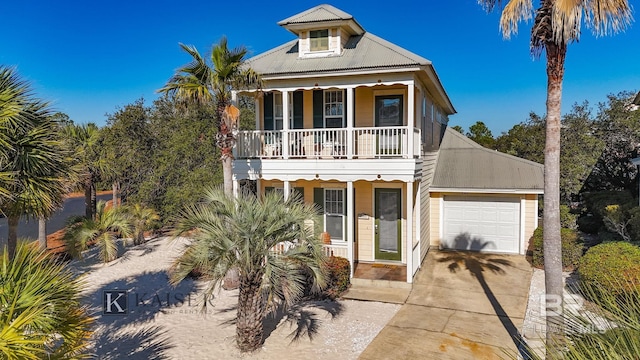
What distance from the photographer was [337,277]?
1110 centimetres

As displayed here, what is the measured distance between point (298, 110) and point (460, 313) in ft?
27.2

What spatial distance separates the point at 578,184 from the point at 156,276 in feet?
61.0

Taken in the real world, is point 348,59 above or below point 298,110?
above

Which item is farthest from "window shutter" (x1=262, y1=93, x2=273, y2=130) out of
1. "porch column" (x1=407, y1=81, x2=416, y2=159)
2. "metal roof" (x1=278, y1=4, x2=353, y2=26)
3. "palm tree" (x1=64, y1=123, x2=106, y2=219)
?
"palm tree" (x1=64, y1=123, x2=106, y2=219)

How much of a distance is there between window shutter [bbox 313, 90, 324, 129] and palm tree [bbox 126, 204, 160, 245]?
9.11 meters

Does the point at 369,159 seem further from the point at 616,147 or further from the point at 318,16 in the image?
the point at 616,147

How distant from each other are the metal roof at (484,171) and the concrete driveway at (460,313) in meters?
2.77

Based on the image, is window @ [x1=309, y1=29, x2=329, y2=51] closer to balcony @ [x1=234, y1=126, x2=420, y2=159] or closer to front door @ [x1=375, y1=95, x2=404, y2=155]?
front door @ [x1=375, y1=95, x2=404, y2=155]

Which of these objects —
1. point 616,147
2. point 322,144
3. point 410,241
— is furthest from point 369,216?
point 616,147

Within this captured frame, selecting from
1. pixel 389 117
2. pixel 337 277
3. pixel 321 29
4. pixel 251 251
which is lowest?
pixel 337 277

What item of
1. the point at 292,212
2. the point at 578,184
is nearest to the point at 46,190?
the point at 292,212

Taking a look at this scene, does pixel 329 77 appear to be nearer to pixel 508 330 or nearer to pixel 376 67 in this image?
pixel 376 67

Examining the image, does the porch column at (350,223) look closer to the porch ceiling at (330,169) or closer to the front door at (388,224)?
the porch ceiling at (330,169)

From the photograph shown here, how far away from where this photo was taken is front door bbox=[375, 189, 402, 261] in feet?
44.7
